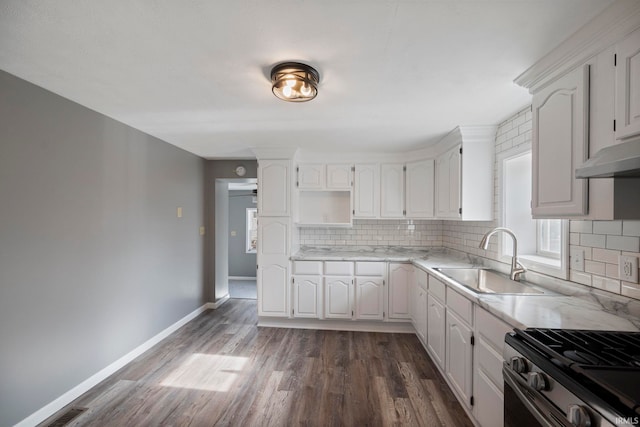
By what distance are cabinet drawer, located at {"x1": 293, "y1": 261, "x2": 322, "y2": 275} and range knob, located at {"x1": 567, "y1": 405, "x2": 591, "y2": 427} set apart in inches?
108

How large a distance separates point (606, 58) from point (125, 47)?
2.31 m

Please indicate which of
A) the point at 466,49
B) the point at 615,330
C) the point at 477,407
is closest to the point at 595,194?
the point at 615,330

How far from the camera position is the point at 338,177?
3824mm

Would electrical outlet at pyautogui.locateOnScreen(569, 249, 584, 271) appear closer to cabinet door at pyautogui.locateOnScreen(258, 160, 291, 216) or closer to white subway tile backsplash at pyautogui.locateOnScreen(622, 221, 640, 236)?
white subway tile backsplash at pyautogui.locateOnScreen(622, 221, 640, 236)

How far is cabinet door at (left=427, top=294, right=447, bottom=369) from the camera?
237 centimetres

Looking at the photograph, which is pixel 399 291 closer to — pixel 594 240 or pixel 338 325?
pixel 338 325

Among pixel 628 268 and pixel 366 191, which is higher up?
pixel 366 191

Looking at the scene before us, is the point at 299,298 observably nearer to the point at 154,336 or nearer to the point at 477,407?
the point at 154,336

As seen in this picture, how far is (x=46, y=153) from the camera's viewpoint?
6.46 feet

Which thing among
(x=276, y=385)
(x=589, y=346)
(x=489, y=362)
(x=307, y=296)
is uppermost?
(x=589, y=346)

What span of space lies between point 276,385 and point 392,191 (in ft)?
8.64

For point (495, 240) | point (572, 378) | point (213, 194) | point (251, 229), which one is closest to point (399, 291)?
point (495, 240)

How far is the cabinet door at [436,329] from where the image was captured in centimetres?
237

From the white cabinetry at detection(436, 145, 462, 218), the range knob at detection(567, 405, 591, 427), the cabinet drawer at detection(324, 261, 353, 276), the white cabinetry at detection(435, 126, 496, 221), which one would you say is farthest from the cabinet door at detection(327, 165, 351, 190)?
the range knob at detection(567, 405, 591, 427)
